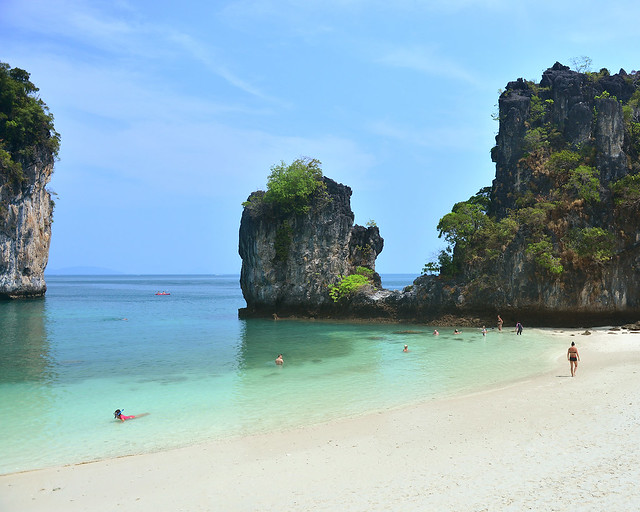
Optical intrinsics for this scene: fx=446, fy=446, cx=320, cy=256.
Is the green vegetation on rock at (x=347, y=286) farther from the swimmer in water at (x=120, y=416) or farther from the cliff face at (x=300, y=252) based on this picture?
the swimmer in water at (x=120, y=416)

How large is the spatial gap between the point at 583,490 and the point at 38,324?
36.2 metres

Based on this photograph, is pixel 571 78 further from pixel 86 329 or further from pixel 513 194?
pixel 86 329

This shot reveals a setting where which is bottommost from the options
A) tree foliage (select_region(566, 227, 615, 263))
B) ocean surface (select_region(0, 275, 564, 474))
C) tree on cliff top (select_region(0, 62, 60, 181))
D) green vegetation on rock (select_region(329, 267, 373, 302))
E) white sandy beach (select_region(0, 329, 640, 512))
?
ocean surface (select_region(0, 275, 564, 474))

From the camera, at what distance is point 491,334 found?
1067 inches

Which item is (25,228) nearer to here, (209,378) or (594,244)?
(209,378)

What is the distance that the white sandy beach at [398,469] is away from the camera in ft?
22.7

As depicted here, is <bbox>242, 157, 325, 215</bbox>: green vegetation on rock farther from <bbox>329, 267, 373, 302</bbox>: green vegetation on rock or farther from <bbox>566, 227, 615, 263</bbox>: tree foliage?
<bbox>566, 227, 615, 263</bbox>: tree foliage

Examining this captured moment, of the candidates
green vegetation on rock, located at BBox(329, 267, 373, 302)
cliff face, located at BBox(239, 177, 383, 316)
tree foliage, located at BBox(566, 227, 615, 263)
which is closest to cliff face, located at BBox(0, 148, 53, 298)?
cliff face, located at BBox(239, 177, 383, 316)

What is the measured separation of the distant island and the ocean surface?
3.23 m

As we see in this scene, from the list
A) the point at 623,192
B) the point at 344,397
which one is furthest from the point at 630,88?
the point at 344,397

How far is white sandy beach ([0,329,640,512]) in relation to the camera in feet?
22.7

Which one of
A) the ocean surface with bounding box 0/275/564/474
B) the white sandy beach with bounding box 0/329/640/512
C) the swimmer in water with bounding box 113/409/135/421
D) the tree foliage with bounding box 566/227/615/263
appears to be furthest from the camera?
the tree foliage with bounding box 566/227/615/263

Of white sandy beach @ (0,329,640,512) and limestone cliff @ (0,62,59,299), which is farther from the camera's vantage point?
limestone cliff @ (0,62,59,299)

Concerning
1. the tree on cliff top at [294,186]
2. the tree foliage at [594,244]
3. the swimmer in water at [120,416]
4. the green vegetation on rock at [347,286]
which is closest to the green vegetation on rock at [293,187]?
the tree on cliff top at [294,186]
